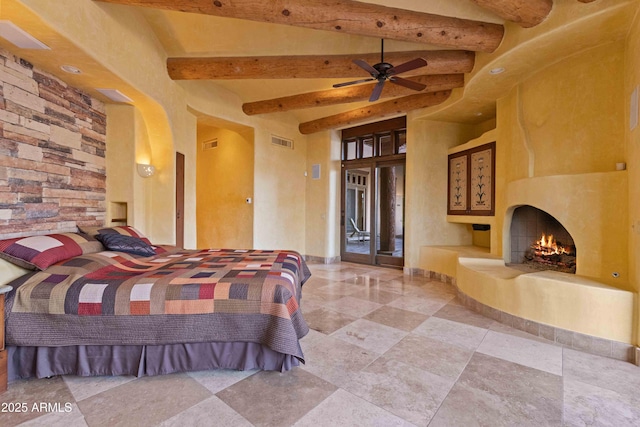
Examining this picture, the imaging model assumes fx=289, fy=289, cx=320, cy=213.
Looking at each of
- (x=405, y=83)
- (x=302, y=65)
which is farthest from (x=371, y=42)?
(x=302, y=65)

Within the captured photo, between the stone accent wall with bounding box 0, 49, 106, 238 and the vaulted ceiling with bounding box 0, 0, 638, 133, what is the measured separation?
3.43 ft

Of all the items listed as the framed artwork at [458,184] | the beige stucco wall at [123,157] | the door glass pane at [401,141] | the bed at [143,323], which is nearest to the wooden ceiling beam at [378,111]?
the door glass pane at [401,141]

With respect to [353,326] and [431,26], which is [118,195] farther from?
[431,26]

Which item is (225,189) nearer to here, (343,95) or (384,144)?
(343,95)

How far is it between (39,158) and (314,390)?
3366mm

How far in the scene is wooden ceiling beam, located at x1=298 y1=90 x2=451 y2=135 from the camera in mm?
4766

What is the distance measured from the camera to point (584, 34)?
2.71 meters

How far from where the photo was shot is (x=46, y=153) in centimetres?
293

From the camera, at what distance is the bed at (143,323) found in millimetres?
1924

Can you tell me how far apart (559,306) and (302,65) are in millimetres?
3893

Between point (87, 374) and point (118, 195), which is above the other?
point (118, 195)

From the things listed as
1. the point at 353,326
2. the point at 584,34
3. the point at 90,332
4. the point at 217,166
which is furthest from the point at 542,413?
the point at 217,166

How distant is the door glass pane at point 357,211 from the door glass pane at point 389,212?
9.4 inches

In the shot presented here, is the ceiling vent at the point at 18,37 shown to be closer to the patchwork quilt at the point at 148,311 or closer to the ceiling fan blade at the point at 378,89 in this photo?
the patchwork quilt at the point at 148,311
